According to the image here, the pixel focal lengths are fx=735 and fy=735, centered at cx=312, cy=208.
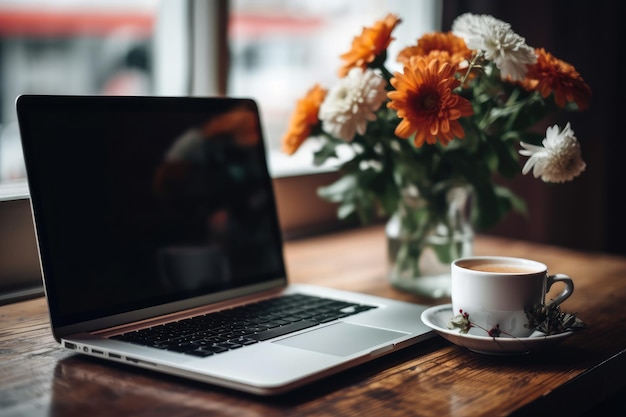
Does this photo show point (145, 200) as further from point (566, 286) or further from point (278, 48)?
point (278, 48)

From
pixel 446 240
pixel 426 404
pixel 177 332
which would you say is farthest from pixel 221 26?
pixel 426 404

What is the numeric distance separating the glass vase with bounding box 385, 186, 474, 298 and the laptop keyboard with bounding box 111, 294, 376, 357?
21 centimetres

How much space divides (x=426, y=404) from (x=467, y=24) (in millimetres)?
572

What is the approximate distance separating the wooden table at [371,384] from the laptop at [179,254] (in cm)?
2

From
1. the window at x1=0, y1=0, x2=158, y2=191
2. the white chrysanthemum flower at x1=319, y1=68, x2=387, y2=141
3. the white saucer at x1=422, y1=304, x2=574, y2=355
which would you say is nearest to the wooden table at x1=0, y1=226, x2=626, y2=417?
the white saucer at x1=422, y1=304, x2=574, y2=355

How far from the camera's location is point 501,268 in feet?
3.02

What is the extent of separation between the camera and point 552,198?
80.1 inches

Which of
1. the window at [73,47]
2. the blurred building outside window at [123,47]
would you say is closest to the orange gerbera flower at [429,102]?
the blurred building outside window at [123,47]

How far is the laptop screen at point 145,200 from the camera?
2.87ft

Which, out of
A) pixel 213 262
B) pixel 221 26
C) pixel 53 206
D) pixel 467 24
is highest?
pixel 221 26

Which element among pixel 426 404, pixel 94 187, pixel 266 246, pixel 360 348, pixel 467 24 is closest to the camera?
pixel 426 404

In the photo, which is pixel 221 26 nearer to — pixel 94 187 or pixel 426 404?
pixel 94 187

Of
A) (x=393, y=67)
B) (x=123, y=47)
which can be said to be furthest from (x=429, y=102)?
(x=123, y=47)

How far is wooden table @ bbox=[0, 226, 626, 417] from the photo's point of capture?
69cm
